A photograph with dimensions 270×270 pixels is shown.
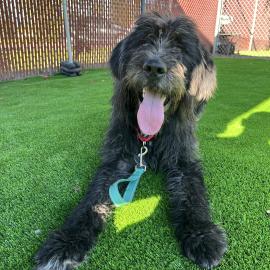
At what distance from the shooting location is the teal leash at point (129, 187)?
2.21m

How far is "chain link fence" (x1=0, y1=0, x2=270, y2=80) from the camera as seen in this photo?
8.02m

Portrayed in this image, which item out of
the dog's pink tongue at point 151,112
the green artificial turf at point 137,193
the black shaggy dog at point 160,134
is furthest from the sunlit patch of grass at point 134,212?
the dog's pink tongue at point 151,112

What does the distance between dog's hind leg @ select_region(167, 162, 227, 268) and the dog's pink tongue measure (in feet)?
1.52

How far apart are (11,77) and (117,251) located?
7.38 m

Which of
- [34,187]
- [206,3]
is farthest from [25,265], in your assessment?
[206,3]

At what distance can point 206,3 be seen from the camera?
12.7 m

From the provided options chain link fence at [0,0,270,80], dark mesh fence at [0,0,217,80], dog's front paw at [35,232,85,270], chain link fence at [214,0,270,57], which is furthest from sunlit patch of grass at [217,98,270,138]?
chain link fence at [214,0,270,57]

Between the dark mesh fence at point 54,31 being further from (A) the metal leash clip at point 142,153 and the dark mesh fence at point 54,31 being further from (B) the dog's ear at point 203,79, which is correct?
(A) the metal leash clip at point 142,153

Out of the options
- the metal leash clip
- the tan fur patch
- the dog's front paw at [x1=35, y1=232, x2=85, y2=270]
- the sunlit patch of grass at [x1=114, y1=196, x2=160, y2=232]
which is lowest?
the sunlit patch of grass at [x1=114, y1=196, x2=160, y2=232]

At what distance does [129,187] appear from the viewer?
7.80ft

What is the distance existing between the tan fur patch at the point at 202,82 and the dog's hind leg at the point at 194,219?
A: 1.97 ft

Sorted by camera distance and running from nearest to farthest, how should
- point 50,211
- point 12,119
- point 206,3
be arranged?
1. point 50,211
2. point 12,119
3. point 206,3

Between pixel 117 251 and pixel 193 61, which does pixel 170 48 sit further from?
pixel 117 251

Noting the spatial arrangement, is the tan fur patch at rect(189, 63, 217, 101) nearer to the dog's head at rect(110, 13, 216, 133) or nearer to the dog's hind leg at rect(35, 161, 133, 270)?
the dog's head at rect(110, 13, 216, 133)
